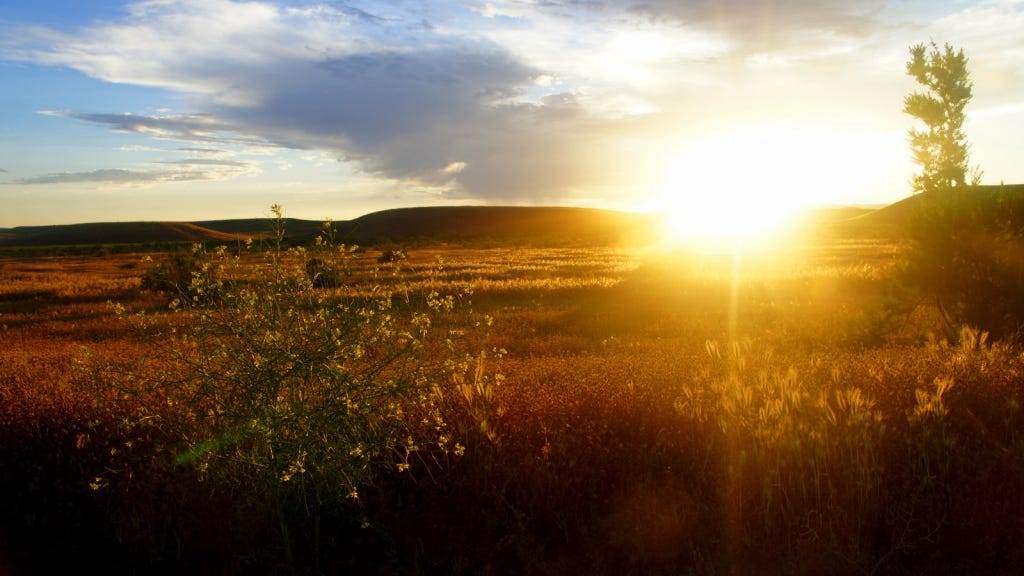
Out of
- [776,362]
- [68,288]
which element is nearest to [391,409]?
[776,362]

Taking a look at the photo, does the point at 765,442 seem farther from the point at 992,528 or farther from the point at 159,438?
the point at 159,438

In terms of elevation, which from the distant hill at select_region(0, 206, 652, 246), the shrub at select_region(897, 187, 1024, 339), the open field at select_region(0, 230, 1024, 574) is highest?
the distant hill at select_region(0, 206, 652, 246)

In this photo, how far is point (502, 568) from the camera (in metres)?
4.18

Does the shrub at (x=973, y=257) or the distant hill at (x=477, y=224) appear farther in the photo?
the distant hill at (x=477, y=224)

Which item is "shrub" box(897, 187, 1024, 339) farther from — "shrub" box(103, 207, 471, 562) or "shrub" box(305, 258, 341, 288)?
"shrub" box(305, 258, 341, 288)

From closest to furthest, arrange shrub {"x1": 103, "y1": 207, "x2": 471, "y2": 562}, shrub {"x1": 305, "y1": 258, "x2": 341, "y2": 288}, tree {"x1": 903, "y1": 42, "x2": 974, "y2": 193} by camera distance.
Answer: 1. shrub {"x1": 103, "y1": 207, "x2": 471, "y2": 562}
2. shrub {"x1": 305, "y1": 258, "x2": 341, "y2": 288}
3. tree {"x1": 903, "y1": 42, "x2": 974, "y2": 193}

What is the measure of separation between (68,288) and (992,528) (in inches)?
1241

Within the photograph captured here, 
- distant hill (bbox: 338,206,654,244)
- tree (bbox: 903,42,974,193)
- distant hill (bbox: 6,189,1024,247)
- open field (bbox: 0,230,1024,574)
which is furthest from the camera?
distant hill (bbox: 338,206,654,244)

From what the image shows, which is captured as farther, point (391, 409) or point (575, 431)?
→ point (575, 431)

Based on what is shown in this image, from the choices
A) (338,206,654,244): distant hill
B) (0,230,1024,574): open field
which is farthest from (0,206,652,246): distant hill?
(0,230,1024,574): open field

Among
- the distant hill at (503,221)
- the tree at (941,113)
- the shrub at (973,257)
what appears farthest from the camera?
the distant hill at (503,221)

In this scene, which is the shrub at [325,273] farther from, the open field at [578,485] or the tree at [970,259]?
the tree at [970,259]

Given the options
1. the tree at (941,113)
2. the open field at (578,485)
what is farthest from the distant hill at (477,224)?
the open field at (578,485)

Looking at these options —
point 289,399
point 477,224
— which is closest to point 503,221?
point 477,224
